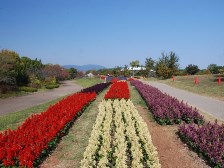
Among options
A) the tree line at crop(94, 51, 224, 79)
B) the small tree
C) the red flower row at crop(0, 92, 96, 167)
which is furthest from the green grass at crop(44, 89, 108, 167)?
the small tree

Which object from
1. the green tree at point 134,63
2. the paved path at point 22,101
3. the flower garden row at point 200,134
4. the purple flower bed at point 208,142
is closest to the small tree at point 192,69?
the green tree at point 134,63

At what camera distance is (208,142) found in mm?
7508

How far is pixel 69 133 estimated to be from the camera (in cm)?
1018

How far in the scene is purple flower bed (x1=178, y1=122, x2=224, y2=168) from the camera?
21.9ft

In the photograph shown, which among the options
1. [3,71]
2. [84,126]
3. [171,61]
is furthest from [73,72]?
[84,126]

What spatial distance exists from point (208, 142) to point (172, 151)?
1052 mm

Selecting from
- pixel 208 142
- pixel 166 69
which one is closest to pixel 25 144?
pixel 208 142

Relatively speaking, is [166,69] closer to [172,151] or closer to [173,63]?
[173,63]

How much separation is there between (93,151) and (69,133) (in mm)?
3384

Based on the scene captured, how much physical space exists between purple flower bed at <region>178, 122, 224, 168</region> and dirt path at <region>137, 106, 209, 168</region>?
198mm

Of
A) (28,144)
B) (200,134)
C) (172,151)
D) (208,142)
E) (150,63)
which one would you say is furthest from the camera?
(150,63)

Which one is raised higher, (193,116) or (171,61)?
(171,61)

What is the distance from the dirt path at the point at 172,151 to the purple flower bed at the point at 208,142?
0.20 metres

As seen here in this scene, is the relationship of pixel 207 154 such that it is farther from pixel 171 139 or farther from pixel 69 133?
pixel 69 133
